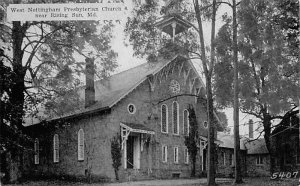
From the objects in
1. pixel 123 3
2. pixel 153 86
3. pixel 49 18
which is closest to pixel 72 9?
pixel 49 18

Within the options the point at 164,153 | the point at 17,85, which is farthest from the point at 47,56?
the point at 164,153

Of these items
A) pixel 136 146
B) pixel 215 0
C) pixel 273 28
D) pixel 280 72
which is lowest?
pixel 136 146

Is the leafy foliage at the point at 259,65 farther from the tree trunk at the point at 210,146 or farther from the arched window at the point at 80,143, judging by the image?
the arched window at the point at 80,143

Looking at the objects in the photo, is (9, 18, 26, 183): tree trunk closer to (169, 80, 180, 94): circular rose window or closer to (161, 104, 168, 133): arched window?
(169, 80, 180, 94): circular rose window

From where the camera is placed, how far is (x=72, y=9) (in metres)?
10.2

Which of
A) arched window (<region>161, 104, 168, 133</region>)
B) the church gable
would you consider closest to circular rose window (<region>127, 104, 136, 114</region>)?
the church gable

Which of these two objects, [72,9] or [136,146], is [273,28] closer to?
[72,9]

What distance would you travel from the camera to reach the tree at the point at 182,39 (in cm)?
1359

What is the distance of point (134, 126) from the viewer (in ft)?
57.4

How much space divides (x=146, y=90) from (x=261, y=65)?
7028 mm

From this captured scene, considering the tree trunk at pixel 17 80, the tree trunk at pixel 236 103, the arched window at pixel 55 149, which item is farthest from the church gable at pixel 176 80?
the tree trunk at pixel 17 80

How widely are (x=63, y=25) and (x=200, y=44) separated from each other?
5.15 metres

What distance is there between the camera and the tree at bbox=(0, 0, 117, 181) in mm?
12891

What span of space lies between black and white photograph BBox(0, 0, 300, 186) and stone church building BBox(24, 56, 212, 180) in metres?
0.05
